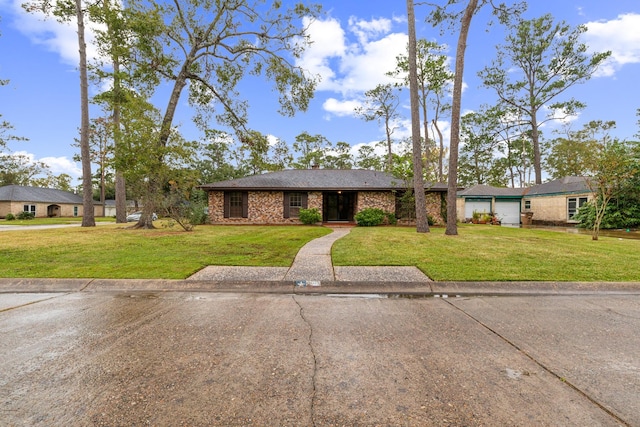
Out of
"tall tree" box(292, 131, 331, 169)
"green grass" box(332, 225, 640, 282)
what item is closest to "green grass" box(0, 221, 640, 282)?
"green grass" box(332, 225, 640, 282)

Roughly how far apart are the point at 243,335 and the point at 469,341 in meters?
2.34

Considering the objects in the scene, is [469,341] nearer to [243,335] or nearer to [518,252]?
[243,335]

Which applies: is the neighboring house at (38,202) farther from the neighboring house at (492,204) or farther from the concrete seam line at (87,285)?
the neighboring house at (492,204)

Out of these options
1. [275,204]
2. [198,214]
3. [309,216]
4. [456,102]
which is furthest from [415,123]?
[198,214]

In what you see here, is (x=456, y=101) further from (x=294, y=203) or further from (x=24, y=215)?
(x=24, y=215)

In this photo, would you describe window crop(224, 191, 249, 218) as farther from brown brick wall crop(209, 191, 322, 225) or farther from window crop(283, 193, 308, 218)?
window crop(283, 193, 308, 218)

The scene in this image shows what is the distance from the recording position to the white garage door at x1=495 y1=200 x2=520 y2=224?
79.7 ft

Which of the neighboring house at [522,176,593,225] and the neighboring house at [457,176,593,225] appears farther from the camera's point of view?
the neighboring house at [457,176,593,225]

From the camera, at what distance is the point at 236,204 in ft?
59.3

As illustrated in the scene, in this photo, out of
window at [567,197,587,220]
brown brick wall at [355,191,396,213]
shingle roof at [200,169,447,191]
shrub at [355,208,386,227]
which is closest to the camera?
shrub at [355,208,386,227]

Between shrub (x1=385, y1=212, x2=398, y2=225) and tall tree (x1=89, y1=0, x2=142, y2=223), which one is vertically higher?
tall tree (x1=89, y1=0, x2=142, y2=223)

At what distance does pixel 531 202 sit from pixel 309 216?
1969cm

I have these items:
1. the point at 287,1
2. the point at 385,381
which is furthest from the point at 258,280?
the point at 287,1

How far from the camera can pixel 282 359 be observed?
2.49 meters
